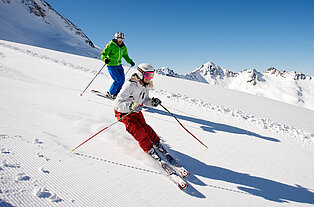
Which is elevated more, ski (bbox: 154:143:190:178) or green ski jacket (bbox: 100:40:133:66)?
green ski jacket (bbox: 100:40:133:66)

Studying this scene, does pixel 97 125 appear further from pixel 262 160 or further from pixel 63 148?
pixel 262 160

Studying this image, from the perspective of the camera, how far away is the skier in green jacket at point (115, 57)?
584cm

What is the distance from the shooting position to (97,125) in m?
3.95

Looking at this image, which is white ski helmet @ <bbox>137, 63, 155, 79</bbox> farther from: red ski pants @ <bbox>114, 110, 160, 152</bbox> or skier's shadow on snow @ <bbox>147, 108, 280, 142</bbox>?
skier's shadow on snow @ <bbox>147, 108, 280, 142</bbox>

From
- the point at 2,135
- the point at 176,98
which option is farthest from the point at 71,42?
the point at 2,135

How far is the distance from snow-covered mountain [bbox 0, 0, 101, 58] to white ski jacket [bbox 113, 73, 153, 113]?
5001 cm

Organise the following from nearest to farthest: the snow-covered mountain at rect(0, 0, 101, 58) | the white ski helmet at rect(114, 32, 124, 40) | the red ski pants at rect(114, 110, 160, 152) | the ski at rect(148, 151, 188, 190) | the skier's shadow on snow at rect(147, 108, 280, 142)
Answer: the ski at rect(148, 151, 188, 190), the red ski pants at rect(114, 110, 160, 152), the skier's shadow on snow at rect(147, 108, 280, 142), the white ski helmet at rect(114, 32, 124, 40), the snow-covered mountain at rect(0, 0, 101, 58)

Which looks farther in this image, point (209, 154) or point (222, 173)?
point (209, 154)

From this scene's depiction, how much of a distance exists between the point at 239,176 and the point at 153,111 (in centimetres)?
345

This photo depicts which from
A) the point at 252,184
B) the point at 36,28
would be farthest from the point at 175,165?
the point at 36,28

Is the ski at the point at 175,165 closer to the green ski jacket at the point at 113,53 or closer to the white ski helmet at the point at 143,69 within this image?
the white ski helmet at the point at 143,69

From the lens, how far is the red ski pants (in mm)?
3066

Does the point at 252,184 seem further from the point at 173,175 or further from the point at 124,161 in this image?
the point at 124,161

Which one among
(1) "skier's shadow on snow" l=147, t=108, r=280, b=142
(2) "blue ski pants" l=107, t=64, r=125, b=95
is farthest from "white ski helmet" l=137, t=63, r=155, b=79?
(2) "blue ski pants" l=107, t=64, r=125, b=95
